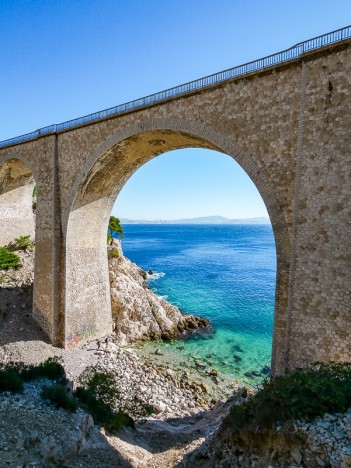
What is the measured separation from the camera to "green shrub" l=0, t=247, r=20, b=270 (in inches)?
790

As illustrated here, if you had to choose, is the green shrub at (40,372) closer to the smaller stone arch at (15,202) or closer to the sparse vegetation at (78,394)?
the sparse vegetation at (78,394)

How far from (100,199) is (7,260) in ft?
27.9

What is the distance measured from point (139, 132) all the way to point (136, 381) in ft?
35.5

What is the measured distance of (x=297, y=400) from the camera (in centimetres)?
541

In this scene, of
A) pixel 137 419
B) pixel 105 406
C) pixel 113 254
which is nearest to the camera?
pixel 105 406

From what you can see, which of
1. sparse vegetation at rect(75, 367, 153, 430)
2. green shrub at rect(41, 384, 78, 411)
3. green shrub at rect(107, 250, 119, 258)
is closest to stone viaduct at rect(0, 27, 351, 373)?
sparse vegetation at rect(75, 367, 153, 430)

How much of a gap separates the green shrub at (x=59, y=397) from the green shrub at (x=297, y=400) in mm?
3821

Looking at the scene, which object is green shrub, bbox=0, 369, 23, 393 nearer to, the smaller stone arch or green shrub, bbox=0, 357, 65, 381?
green shrub, bbox=0, 357, 65, 381

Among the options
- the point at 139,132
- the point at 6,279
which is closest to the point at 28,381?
the point at 139,132

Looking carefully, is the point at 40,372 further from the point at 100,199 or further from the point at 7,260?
the point at 7,260

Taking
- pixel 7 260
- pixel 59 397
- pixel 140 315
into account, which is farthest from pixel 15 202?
pixel 59 397

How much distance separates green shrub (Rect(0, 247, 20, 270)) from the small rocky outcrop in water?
6215mm

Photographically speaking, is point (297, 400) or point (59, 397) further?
point (59, 397)

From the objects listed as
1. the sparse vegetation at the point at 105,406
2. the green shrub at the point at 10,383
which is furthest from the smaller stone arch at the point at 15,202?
the green shrub at the point at 10,383
